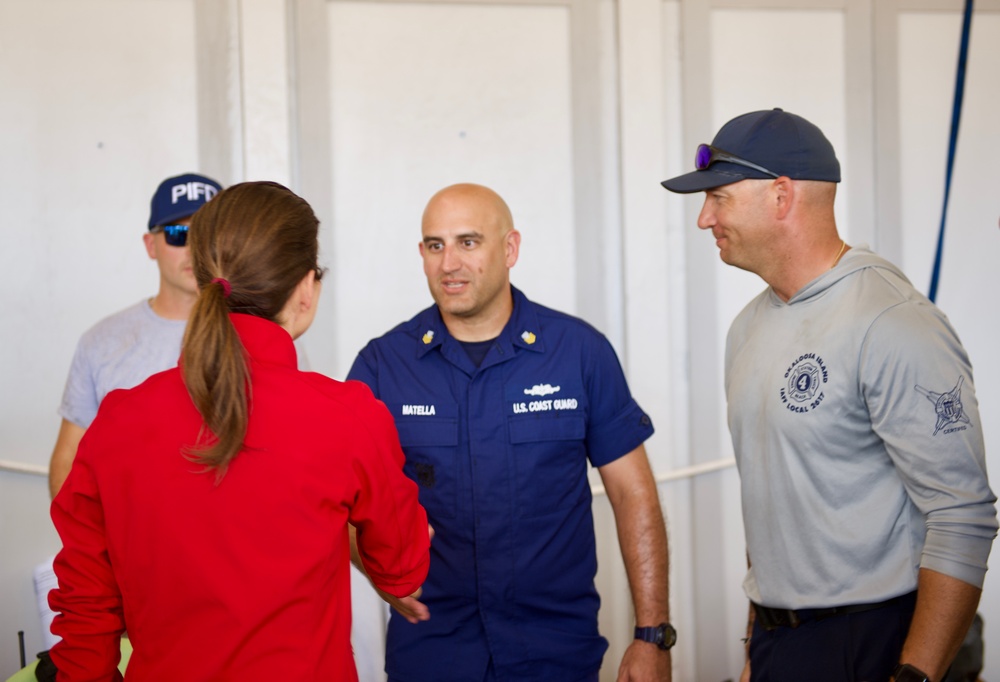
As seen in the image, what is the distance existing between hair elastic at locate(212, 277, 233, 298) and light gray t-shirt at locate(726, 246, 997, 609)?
1.07 meters

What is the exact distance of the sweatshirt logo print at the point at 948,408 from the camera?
1680mm

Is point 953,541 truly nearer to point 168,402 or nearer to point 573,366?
point 573,366

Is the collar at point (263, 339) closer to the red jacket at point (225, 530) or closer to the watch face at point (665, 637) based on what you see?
the red jacket at point (225, 530)

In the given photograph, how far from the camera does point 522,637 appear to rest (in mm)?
2199

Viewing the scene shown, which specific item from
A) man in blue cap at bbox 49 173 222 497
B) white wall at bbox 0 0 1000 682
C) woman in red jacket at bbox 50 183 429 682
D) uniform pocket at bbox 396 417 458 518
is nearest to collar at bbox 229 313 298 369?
woman in red jacket at bbox 50 183 429 682

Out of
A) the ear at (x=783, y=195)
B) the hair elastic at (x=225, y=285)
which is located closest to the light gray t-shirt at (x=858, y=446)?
the ear at (x=783, y=195)

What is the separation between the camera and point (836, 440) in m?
1.83

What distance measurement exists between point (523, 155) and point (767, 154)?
1.73m

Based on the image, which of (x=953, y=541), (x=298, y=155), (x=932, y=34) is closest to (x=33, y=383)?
(x=298, y=155)

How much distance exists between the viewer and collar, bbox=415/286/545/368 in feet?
7.75

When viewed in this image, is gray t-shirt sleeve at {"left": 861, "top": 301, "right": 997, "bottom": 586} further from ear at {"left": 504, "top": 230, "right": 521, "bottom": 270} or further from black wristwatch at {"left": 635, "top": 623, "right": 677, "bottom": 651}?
ear at {"left": 504, "top": 230, "right": 521, "bottom": 270}

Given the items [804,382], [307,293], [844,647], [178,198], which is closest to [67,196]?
[178,198]

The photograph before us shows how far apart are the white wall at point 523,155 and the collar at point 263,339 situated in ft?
6.81

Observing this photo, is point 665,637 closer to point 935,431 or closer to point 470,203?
point 935,431
